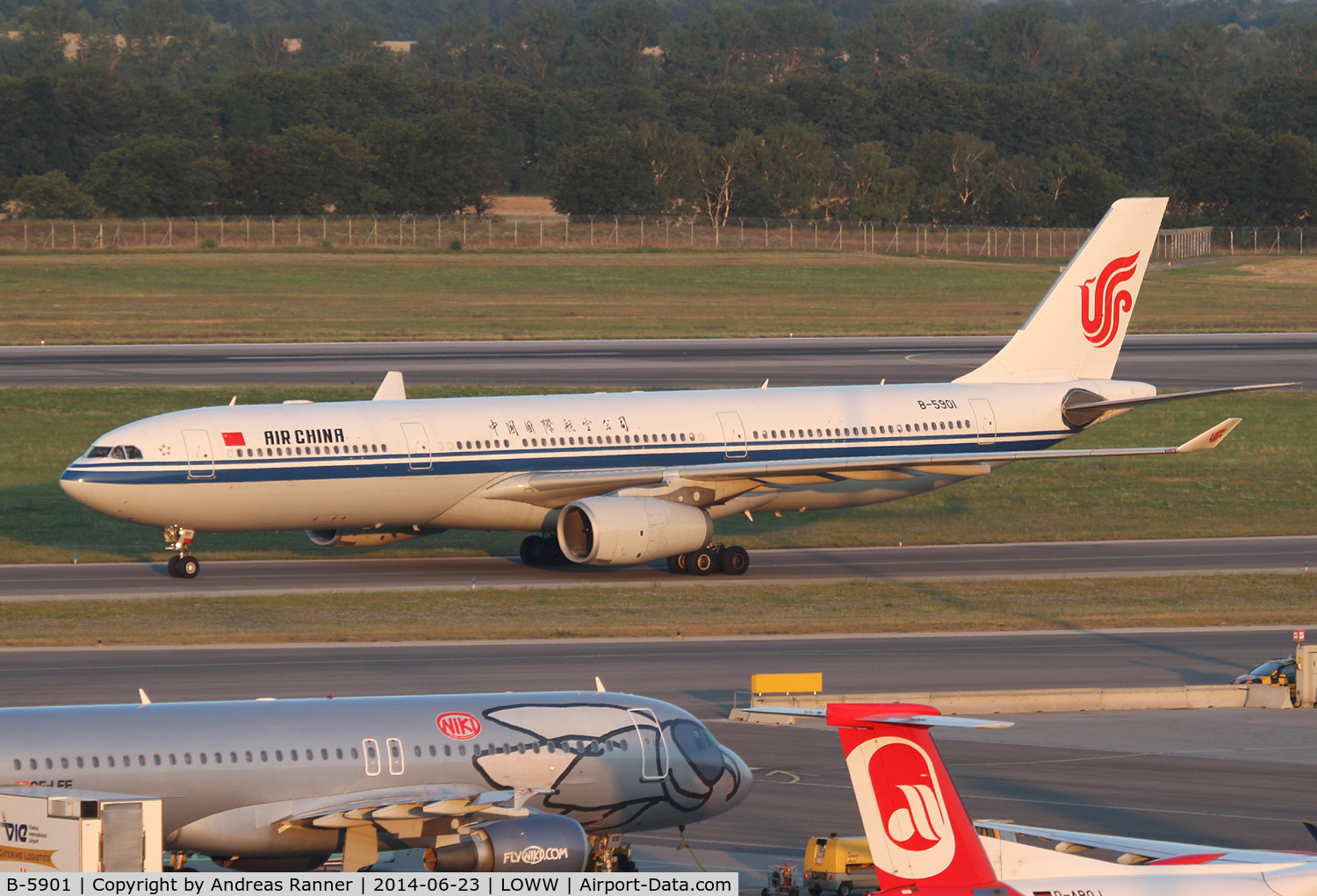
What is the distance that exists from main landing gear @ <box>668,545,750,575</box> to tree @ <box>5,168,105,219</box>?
125m

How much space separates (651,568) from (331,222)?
11980 cm

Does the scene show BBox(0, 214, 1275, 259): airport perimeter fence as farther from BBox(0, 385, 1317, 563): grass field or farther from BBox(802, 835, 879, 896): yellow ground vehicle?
BBox(802, 835, 879, 896): yellow ground vehicle

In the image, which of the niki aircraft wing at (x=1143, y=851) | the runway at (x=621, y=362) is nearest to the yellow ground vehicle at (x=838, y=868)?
the niki aircraft wing at (x=1143, y=851)

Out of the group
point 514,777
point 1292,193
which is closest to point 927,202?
→ point 1292,193

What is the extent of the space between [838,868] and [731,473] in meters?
26.8

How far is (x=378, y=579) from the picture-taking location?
50844 mm

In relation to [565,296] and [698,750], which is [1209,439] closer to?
[698,750]

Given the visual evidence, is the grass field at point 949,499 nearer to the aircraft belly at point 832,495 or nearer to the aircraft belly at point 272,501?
the aircraft belly at point 832,495

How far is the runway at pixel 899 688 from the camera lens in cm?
2870

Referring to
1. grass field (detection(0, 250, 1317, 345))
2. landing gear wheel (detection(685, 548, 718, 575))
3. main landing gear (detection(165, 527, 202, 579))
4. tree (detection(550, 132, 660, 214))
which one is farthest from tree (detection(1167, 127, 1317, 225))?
main landing gear (detection(165, 527, 202, 579))

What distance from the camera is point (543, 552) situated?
2095 inches

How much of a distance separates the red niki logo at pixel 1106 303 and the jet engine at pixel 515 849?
41.4 meters

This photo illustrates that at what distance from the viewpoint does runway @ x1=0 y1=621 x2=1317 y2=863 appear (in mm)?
28703

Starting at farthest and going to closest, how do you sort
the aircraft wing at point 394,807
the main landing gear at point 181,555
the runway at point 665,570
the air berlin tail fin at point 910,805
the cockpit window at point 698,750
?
1. the main landing gear at point 181,555
2. the runway at point 665,570
3. the cockpit window at point 698,750
4. the aircraft wing at point 394,807
5. the air berlin tail fin at point 910,805
